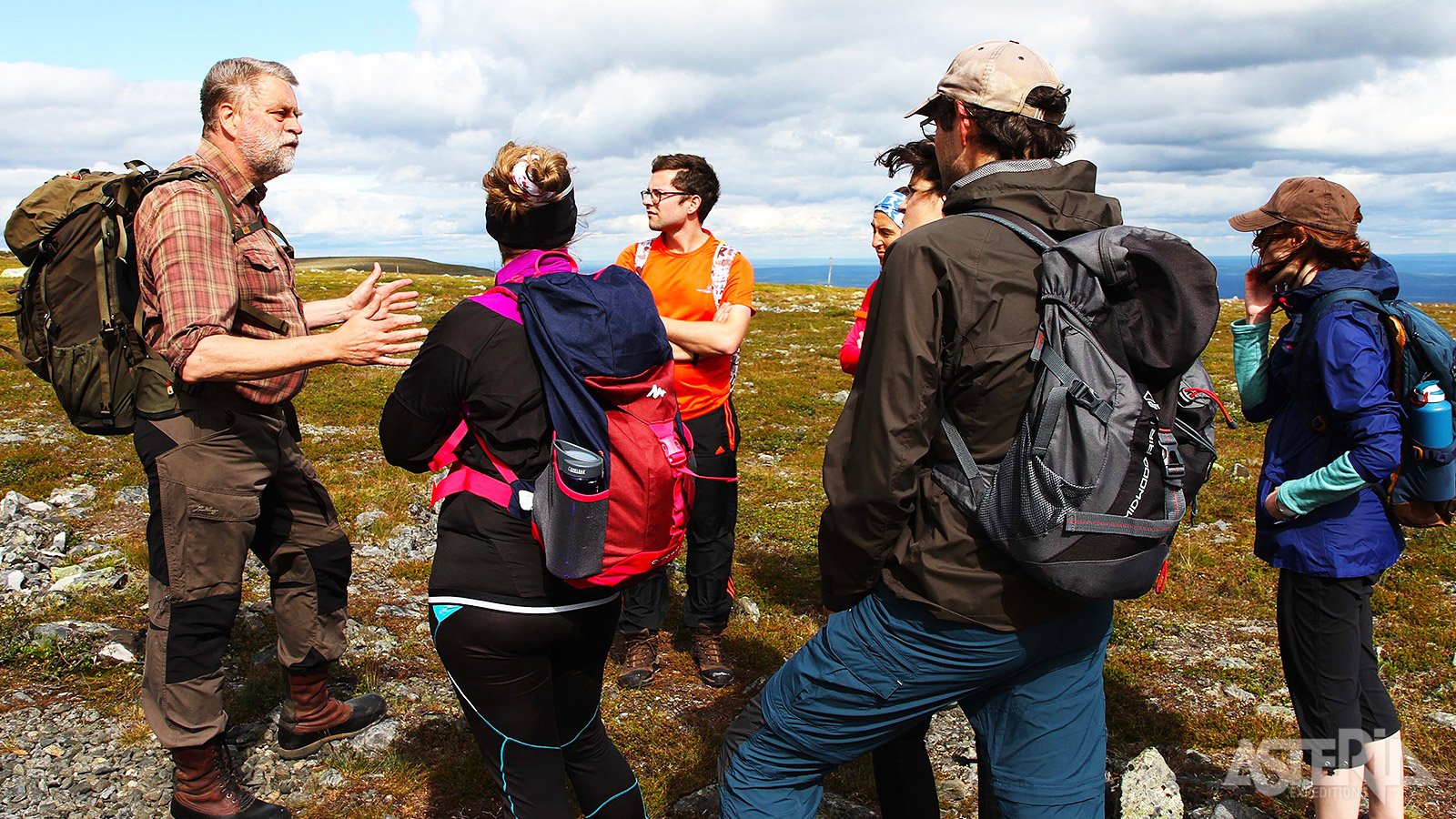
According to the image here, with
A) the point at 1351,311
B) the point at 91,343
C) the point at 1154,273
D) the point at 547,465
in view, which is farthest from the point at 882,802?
the point at 91,343

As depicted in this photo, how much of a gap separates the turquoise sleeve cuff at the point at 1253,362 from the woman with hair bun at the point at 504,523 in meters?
3.61

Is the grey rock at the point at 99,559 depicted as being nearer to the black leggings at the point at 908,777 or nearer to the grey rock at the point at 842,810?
the grey rock at the point at 842,810

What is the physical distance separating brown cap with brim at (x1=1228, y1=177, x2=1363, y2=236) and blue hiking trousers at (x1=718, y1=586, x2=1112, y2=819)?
2459 millimetres

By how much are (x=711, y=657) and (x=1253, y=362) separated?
4.26 m

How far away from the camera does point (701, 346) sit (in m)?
6.17

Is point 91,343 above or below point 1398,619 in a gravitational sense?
above

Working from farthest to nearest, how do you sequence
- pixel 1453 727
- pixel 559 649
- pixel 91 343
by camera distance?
1. pixel 1453 727
2. pixel 91 343
3. pixel 559 649

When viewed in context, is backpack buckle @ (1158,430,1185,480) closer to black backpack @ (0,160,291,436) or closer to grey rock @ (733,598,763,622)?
black backpack @ (0,160,291,436)

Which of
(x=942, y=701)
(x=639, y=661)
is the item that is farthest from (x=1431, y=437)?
(x=639, y=661)

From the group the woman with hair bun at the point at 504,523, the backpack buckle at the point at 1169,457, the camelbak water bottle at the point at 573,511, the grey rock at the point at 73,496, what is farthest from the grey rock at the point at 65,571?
the backpack buckle at the point at 1169,457

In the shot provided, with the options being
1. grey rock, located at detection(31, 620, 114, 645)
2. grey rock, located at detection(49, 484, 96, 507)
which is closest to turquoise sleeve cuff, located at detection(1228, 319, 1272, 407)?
grey rock, located at detection(31, 620, 114, 645)

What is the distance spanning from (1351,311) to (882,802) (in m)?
3.19

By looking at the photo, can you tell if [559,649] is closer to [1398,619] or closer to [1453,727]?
[1453,727]

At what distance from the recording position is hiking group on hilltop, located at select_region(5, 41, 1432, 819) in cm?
284
